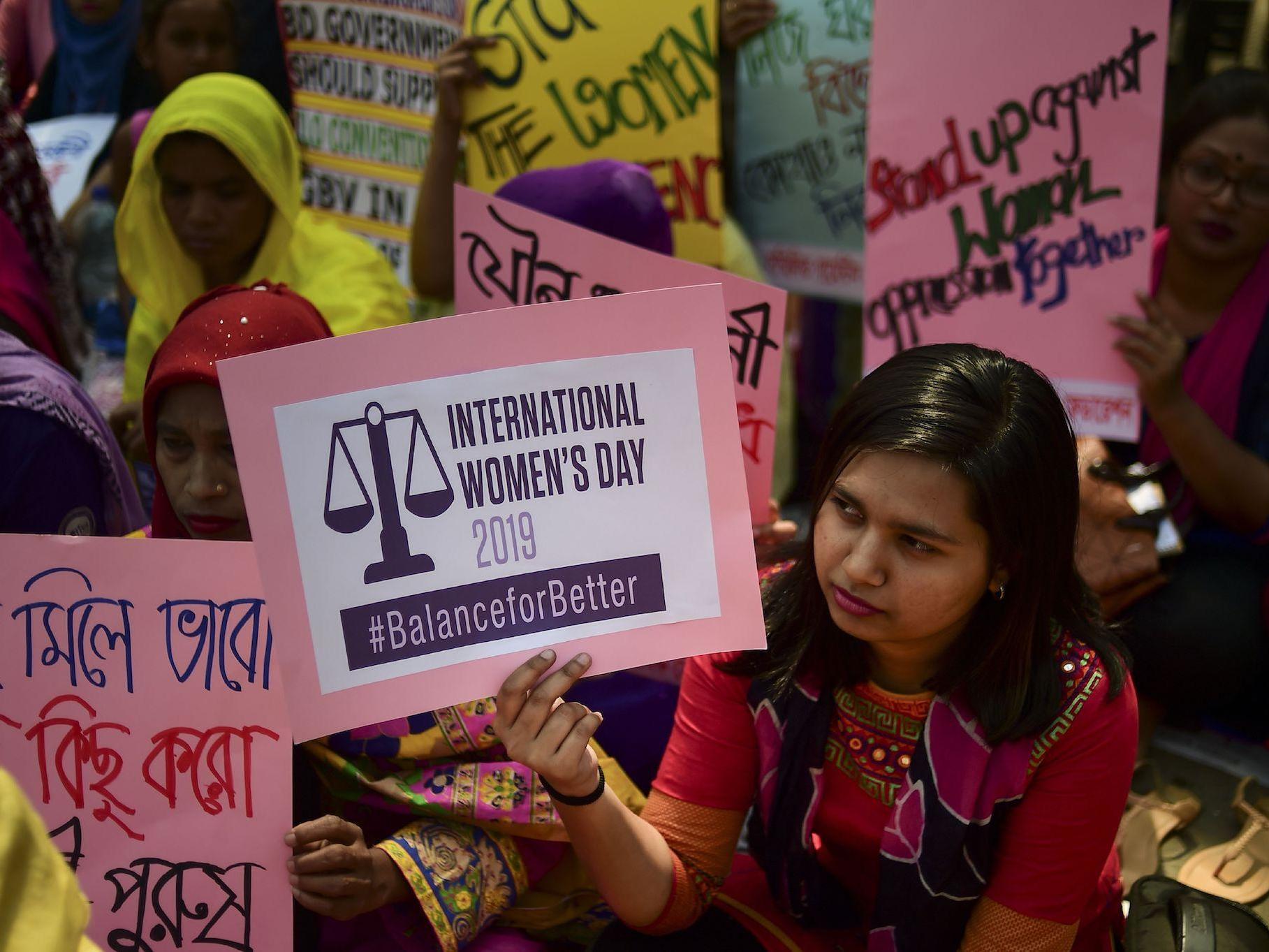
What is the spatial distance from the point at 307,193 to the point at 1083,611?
288 cm

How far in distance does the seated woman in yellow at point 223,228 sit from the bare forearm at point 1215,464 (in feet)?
5.73

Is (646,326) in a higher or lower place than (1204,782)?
higher

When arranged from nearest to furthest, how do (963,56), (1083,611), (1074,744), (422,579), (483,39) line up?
(422,579) → (1074,744) → (1083,611) → (963,56) → (483,39)

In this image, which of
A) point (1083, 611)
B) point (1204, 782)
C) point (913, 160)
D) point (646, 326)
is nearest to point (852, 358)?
point (913, 160)

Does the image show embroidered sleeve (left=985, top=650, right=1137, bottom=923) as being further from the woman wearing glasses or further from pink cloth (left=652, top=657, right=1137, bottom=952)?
the woman wearing glasses

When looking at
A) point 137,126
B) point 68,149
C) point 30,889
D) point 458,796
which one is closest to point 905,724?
point 458,796

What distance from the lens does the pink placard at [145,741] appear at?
169 centimetres

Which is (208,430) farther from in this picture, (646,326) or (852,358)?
(852,358)

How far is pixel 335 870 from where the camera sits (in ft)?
5.59

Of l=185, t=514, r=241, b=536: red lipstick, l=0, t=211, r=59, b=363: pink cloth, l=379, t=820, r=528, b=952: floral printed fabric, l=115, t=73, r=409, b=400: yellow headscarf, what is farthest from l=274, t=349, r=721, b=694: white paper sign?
l=0, t=211, r=59, b=363: pink cloth

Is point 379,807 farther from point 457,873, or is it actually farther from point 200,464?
point 200,464

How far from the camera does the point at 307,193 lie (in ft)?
12.9

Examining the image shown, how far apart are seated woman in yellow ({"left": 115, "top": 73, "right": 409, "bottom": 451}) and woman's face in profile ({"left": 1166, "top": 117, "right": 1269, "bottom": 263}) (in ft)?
5.90

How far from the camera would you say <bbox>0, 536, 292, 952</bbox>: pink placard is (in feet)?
5.54
